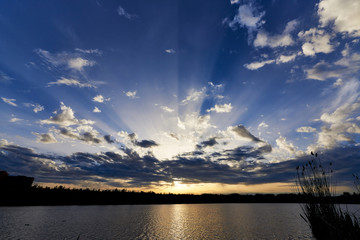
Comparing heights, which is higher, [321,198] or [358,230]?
[321,198]

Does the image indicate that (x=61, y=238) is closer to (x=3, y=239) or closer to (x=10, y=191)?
(x=3, y=239)

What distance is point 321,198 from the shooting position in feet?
46.0

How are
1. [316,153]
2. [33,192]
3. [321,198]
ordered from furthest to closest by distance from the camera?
[33,192] < [321,198] < [316,153]

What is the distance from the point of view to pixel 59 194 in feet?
632

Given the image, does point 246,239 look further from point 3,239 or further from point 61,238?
point 3,239

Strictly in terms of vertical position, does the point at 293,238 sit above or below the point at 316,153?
below

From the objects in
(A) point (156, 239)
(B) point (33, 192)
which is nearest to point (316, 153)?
(A) point (156, 239)

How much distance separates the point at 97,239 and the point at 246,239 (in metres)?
29.8

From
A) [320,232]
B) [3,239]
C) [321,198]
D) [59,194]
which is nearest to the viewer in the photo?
[321,198]

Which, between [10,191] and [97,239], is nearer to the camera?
[97,239]

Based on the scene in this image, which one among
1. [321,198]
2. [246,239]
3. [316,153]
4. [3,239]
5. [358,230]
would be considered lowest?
[3,239]

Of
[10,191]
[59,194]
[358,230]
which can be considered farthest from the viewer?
[59,194]

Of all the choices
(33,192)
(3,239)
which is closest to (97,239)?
(3,239)

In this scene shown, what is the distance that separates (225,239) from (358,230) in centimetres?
3163
